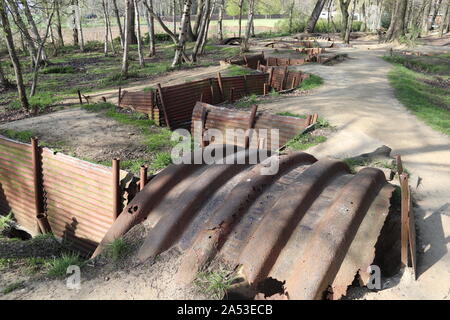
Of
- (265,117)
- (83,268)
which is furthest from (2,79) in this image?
(83,268)

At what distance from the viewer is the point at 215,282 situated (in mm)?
3295

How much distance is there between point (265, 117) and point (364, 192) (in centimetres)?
464

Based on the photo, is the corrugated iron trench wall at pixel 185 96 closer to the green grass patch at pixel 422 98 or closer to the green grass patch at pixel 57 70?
the green grass patch at pixel 422 98

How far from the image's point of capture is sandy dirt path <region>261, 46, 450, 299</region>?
3928mm

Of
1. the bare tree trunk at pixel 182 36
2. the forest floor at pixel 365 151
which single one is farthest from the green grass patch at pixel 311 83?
the bare tree trunk at pixel 182 36

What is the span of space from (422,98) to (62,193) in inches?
525

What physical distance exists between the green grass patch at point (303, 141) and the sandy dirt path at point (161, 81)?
828 centimetres

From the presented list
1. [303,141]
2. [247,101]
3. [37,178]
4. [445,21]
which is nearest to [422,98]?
[247,101]

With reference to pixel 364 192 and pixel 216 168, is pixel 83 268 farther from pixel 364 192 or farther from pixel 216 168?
pixel 364 192

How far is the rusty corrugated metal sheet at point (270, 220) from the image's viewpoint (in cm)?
333

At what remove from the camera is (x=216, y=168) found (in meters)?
4.59

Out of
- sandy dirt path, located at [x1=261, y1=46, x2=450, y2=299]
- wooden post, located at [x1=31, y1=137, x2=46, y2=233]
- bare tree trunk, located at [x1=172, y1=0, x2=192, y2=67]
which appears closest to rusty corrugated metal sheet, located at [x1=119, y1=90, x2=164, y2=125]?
sandy dirt path, located at [x1=261, y1=46, x2=450, y2=299]

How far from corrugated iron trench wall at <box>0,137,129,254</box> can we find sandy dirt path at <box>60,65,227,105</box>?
7956 millimetres
